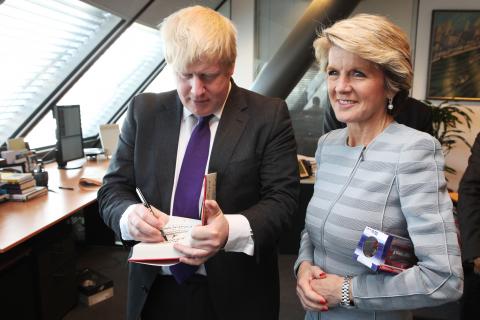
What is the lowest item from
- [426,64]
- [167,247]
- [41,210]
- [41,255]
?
[41,255]

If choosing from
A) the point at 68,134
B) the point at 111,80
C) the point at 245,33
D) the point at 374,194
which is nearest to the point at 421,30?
the point at 245,33

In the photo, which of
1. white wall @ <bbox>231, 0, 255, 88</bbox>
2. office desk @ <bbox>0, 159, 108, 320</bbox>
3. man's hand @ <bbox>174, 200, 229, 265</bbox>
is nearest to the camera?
man's hand @ <bbox>174, 200, 229, 265</bbox>

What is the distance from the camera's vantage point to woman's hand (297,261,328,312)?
110 centimetres

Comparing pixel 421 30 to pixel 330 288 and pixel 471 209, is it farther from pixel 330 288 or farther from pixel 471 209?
pixel 330 288

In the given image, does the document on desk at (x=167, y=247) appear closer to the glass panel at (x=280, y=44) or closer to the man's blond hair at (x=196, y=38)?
the man's blond hair at (x=196, y=38)

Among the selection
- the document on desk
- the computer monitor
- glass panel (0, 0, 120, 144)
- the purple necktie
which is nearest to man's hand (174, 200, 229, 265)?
the document on desk

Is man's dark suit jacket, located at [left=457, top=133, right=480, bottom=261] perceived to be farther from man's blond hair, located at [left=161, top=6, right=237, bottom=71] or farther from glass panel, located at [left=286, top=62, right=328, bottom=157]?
glass panel, located at [left=286, top=62, right=328, bottom=157]

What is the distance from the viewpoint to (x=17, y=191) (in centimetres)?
259

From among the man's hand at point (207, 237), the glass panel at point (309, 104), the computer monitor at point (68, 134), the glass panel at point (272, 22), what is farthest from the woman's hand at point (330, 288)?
the glass panel at point (272, 22)

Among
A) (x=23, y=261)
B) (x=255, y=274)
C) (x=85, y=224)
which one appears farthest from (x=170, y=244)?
(x=85, y=224)

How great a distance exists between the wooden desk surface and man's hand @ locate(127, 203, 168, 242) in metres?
1.14

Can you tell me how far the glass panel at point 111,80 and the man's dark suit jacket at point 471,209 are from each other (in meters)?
3.70

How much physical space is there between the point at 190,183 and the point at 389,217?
1.84 feet

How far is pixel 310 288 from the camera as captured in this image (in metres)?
1.13
